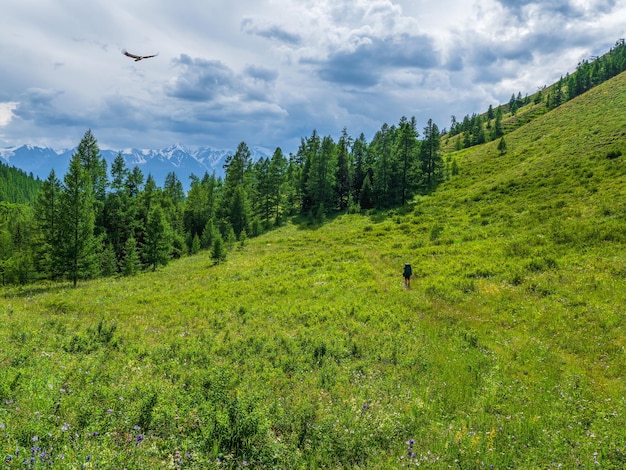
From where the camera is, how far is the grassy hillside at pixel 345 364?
619 cm

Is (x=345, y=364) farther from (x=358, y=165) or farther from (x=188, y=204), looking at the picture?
(x=188, y=204)

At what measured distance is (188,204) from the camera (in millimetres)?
82188

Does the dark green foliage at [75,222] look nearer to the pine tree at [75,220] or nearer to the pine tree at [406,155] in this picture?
→ the pine tree at [75,220]

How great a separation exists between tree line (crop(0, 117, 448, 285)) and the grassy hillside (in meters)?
8.73

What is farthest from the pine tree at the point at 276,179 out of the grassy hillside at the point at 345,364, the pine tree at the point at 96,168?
the grassy hillside at the point at 345,364

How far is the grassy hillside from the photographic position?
6188 millimetres

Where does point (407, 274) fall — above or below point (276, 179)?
below

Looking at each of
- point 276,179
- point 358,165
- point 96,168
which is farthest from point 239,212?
point 358,165

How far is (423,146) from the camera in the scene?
243ft

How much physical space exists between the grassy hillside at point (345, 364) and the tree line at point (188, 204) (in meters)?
8.73

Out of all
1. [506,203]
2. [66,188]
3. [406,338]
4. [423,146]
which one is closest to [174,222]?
[66,188]

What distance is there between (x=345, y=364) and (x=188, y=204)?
260 feet

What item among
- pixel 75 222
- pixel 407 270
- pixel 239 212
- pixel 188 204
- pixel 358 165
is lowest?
pixel 407 270

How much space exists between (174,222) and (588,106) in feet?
354
